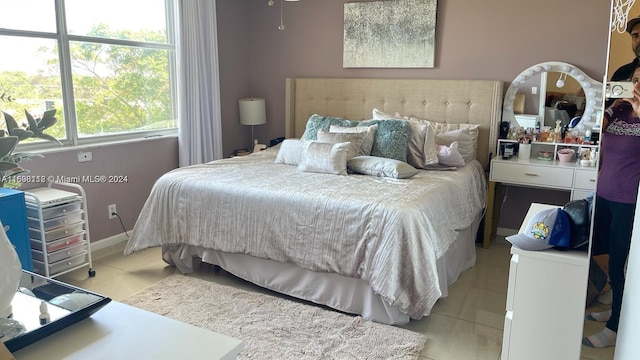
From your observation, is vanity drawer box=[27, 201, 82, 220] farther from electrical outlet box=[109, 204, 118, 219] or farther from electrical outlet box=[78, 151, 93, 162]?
electrical outlet box=[109, 204, 118, 219]

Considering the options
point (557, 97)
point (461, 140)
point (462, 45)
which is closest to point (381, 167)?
point (461, 140)

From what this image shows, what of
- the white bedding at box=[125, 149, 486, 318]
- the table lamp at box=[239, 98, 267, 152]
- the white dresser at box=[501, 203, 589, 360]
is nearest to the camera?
the white dresser at box=[501, 203, 589, 360]

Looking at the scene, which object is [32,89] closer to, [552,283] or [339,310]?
[339,310]

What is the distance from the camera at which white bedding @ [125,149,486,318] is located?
2523 millimetres

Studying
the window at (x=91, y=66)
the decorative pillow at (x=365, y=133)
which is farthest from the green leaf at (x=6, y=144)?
the decorative pillow at (x=365, y=133)

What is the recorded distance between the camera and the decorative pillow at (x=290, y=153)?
378 cm

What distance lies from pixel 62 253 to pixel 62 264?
0.24 feet

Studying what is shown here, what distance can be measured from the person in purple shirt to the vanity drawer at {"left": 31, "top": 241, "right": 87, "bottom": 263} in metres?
3.18

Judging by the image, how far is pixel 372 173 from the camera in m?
3.38

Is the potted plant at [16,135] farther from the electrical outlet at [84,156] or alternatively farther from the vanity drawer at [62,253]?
the electrical outlet at [84,156]

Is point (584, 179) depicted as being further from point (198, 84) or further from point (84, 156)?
point (84, 156)

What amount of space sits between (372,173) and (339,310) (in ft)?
3.38

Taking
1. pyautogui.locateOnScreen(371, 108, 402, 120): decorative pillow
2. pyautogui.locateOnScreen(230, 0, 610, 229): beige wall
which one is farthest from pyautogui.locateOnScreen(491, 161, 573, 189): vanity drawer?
pyautogui.locateOnScreen(371, 108, 402, 120): decorative pillow

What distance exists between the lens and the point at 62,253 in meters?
3.22
